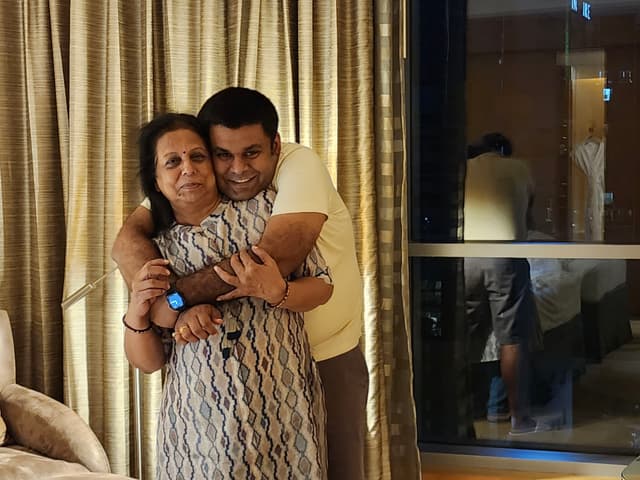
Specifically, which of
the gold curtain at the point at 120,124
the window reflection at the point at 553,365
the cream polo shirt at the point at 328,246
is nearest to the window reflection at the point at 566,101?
the window reflection at the point at 553,365

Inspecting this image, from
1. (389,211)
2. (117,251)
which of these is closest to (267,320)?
(117,251)

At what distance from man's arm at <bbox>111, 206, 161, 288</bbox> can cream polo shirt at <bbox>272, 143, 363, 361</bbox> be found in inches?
11.4

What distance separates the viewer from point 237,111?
1763 millimetres

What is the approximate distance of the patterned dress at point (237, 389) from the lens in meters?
1.63

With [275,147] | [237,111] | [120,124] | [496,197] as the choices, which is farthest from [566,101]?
[237,111]

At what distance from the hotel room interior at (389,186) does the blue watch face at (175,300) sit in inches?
37.6

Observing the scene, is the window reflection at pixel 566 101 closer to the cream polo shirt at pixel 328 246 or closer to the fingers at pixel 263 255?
the cream polo shirt at pixel 328 246

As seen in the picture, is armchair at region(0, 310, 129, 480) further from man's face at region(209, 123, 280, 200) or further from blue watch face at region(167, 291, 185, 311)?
man's face at region(209, 123, 280, 200)

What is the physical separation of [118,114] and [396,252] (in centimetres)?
115

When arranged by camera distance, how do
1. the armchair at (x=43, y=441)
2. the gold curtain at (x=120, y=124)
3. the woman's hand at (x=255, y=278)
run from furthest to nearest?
the gold curtain at (x=120, y=124), the armchair at (x=43, y=441), the woman's hand at (x=255, y=278)

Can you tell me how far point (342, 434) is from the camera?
215cm

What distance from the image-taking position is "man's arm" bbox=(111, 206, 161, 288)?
67.7 inches

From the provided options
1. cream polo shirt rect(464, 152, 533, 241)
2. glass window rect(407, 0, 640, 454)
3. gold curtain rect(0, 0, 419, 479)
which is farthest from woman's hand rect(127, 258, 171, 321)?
cream polo shirt rect(464, 152, 533, 241)

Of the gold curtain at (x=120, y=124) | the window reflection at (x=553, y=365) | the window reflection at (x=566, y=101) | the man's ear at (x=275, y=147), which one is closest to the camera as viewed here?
the man's ear at (x=275, y=147)
